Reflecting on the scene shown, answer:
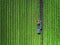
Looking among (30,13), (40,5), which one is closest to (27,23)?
(30,13)

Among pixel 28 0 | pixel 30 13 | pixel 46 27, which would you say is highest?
pixel 28 0

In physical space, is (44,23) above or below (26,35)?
above

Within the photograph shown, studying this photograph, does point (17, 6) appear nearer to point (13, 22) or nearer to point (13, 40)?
point (13, 22)

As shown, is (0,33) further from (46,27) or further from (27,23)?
(46,27)

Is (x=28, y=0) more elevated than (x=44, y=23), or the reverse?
(x=28, y=0)

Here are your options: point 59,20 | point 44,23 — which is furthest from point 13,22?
point 59,20

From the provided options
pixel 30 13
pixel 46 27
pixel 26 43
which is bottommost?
pixel 26 43
